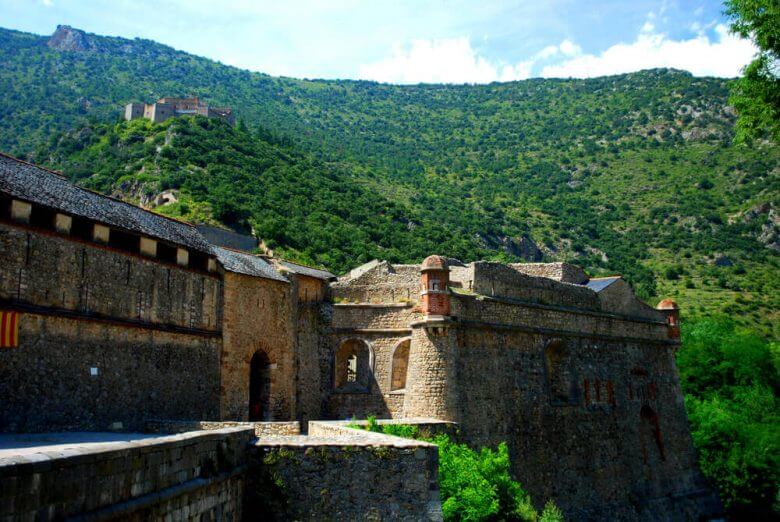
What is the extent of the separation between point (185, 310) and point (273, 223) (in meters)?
29.7

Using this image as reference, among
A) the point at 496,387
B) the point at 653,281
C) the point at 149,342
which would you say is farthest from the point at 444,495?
the point at 653,281

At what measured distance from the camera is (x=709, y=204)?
7650 cm

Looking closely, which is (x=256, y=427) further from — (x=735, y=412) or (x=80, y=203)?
(x=735, y=412)

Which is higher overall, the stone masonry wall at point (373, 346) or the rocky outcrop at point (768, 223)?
the rocky outcrop at point (768, 223)

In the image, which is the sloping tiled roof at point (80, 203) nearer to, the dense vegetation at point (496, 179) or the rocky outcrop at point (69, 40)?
the dense vegetation at point (496, 179)

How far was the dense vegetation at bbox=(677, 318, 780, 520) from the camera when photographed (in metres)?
33.5

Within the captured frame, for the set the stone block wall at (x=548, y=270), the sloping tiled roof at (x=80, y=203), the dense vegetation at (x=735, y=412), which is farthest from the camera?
the dense vegetation at (x=735, y=412)

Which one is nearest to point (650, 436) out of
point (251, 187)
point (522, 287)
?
point (522, 287)

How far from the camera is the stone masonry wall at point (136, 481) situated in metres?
7.19

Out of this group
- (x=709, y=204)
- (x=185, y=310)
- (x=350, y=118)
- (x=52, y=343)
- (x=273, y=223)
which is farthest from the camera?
(x=350, y=118)

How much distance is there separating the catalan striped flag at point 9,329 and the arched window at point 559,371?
1908 cm

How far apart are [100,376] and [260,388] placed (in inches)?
269

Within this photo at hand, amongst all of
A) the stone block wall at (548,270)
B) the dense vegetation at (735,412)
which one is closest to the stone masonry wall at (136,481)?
the stone block wall at (548,270)

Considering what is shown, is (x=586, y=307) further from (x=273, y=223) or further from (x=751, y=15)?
(x=273, y=223)
